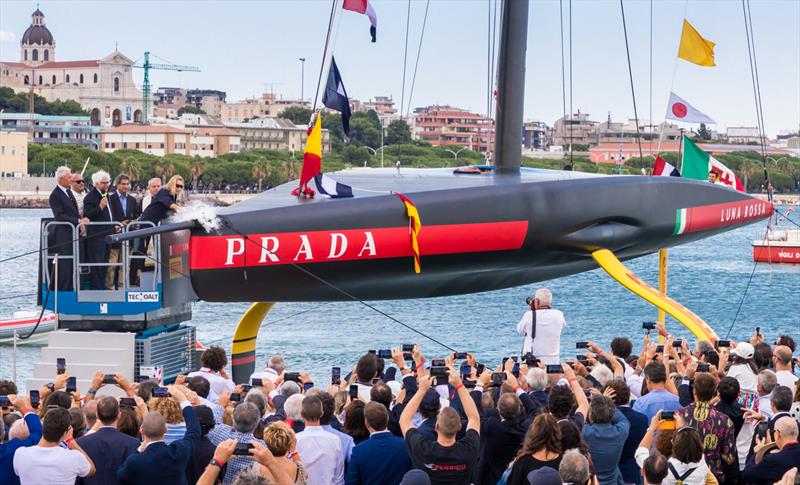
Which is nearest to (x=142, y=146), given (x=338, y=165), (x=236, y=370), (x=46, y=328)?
(x=338, y=165)

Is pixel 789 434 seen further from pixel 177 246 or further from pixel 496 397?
pixel 177 246

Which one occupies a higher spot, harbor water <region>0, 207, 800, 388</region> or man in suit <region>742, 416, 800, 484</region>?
man in suit <region>742, 416, 800, 484</region>

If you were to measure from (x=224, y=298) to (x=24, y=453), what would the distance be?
4.83 m

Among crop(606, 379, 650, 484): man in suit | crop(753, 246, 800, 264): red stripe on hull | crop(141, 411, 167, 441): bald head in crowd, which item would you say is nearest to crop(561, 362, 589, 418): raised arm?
crop(606, 379, 650, 484): man in suit

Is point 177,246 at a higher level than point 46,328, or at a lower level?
higher

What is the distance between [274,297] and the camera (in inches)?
461

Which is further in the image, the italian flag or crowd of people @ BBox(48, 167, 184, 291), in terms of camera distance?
the italian flag

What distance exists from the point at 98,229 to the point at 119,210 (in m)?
0.26

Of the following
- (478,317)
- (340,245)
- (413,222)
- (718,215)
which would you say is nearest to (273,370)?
(340,245)

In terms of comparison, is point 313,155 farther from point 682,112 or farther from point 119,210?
point 682,112

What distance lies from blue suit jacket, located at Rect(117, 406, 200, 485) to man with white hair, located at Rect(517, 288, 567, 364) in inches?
232

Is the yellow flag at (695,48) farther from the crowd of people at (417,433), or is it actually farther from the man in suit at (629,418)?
the man in suit at (629,418)

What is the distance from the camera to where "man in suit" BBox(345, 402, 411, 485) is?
6973 millimetres

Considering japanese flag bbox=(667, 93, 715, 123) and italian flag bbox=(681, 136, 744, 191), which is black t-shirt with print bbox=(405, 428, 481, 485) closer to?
italian flag bbox=(681, 136, 744, 191)
